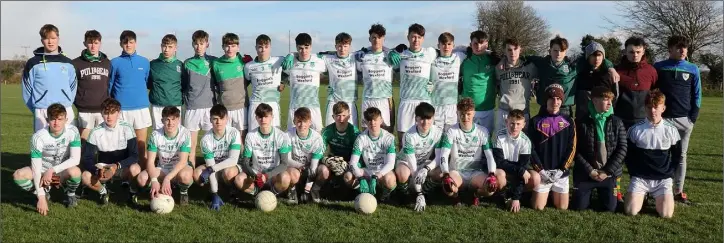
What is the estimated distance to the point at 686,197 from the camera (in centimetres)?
571

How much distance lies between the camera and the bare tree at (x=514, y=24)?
136 feet

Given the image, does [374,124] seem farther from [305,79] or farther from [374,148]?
[305,79]

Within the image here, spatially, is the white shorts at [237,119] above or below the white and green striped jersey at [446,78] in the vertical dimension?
below

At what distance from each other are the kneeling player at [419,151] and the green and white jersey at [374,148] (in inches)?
6.5

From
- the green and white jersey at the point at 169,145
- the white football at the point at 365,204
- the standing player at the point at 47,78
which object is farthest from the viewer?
the standing player at the point at 47,78

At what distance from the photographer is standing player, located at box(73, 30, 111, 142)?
6031 millimetres

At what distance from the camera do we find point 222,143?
5441 millimetres

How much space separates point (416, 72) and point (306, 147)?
62.2 inches

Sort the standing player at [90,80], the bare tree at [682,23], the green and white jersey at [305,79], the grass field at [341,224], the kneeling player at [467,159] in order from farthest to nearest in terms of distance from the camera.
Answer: the bare tree at [682,23]
the green and white jersey at [305,79]
the standing player at [90,80]
the kneeling player at [467,159]
the grass field at [341,224]

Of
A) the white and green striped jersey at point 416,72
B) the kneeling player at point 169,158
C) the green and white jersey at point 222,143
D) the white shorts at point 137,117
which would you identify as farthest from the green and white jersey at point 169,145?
the white and green striped jersey at point 416,72

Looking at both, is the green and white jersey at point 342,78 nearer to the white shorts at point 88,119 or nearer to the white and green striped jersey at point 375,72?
the white and green striped jersey at point 375,72

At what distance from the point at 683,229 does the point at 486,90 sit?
2.38m

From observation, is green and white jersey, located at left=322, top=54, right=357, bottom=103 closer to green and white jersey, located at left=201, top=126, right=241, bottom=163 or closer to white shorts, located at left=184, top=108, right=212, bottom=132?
green and white jersey, located at left=201, top=126, right=241, bottom=163

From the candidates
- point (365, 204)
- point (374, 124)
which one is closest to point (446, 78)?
point (374, 124)
